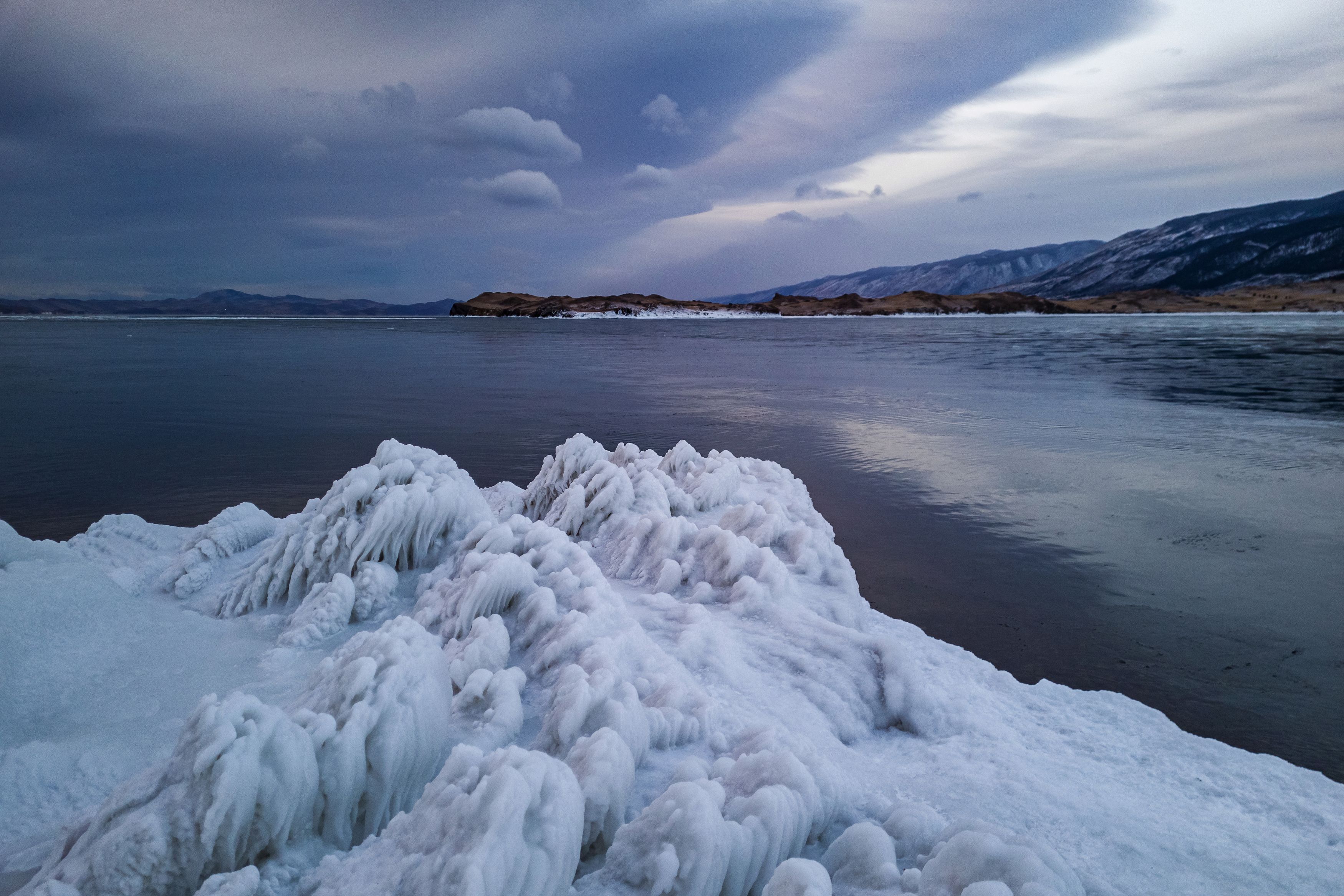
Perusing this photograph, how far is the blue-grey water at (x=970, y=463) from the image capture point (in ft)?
23.6

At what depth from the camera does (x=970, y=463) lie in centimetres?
1577

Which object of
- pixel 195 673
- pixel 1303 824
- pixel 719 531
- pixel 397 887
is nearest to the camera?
pixel 397 887

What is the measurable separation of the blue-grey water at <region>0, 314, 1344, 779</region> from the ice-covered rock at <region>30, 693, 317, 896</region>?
6568mm

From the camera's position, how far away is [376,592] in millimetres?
5676

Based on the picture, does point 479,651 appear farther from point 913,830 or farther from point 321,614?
point 913,830

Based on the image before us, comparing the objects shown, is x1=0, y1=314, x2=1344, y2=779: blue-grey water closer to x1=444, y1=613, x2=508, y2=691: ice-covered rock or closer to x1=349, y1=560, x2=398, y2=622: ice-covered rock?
x1=444, y1=613, x2=508, y2=691: ice-covered rock

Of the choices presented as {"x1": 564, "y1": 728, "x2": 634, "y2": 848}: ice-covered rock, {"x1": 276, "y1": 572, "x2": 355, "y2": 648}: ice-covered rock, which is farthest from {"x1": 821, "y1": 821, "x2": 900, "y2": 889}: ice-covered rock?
{"x1": 276, "y1": 572, "x2": 355, "y2": 648}: ice-covered rock

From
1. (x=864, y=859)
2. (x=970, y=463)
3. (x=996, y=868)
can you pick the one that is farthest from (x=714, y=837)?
(x=970, y=463)

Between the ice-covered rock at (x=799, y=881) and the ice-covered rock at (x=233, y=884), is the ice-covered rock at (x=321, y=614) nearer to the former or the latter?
the ice-covered rock at (x=233, y=884)

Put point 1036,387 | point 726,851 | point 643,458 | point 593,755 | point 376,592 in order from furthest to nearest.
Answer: point 1036,387
point 643,458
point 376,592
point 593,755
point 726,851

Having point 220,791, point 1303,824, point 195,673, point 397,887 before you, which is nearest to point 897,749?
point 1303,824

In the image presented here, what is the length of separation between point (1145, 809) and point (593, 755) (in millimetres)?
3329

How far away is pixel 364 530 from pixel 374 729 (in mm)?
3025

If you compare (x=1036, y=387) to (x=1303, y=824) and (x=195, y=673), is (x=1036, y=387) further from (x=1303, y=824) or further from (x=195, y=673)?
(x=195, y=673)
